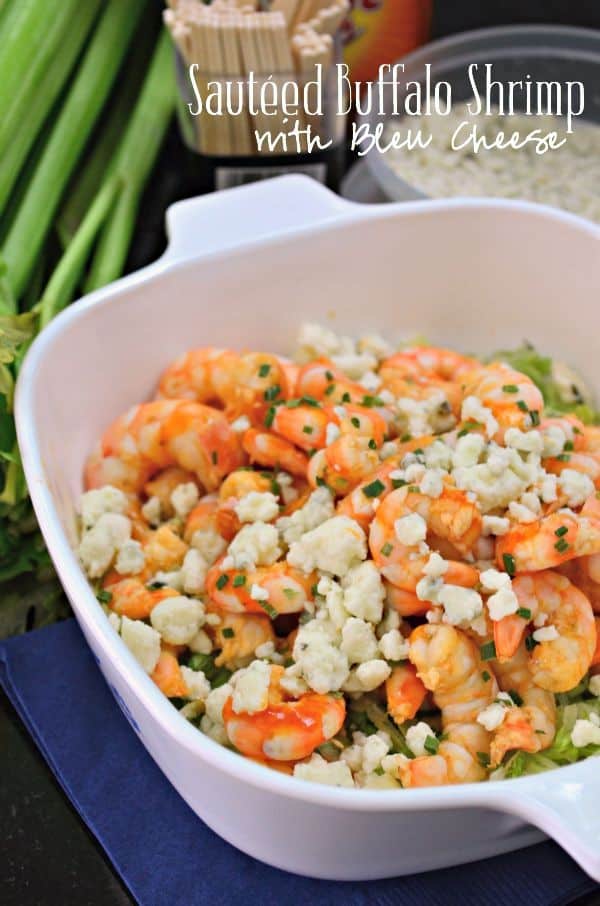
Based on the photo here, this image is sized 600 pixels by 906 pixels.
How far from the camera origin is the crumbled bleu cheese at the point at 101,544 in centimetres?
107

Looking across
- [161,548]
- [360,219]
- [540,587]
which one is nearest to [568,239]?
[360,219]

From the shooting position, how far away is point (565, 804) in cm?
76

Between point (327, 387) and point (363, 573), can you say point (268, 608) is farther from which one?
point (327, 387)

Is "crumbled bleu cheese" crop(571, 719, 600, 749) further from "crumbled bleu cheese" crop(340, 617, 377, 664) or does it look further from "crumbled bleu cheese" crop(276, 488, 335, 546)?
"crumbled bleu cheese" crop(276, 488, 335, 546)

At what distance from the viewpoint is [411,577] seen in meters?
0.97

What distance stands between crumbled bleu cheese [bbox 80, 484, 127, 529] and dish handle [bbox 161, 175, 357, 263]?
1.01ft

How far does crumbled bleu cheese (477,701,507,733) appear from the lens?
36.3 inches

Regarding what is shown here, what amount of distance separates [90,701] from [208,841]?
0.70 ft

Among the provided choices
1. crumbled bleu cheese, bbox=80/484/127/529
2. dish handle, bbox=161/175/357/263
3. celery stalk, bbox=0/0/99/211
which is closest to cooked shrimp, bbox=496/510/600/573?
crumbled bleu cheese, bbox=80/484/127/529

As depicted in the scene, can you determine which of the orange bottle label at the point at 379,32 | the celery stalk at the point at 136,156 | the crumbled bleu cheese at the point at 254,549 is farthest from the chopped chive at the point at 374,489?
the orange bottle label at the point at 379,32

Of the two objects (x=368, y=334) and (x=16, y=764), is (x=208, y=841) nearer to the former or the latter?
(x=16, y=764)

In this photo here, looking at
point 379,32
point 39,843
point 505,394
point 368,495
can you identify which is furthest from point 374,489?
point 379,32

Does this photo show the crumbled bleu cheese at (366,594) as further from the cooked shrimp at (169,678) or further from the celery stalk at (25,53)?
the celery stalk at (25,53)

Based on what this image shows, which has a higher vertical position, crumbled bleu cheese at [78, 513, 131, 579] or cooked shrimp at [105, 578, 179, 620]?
crumbled bleu cheese at [78, 513, 131, 579]
